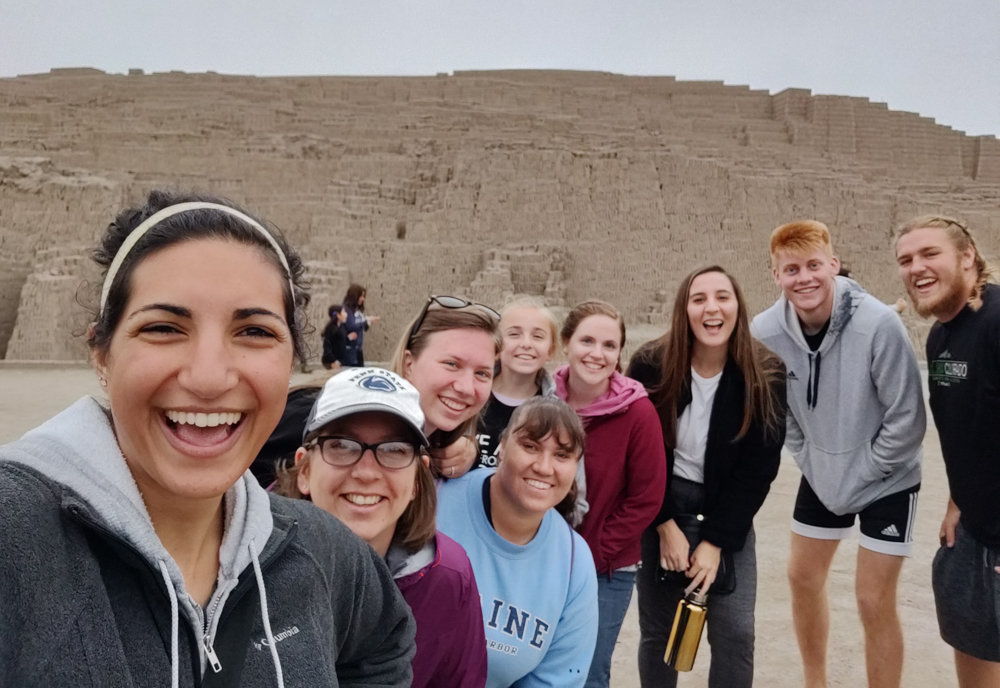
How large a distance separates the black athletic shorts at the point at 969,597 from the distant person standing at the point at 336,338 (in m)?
7.32

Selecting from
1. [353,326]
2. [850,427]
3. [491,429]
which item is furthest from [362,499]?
[353,326]

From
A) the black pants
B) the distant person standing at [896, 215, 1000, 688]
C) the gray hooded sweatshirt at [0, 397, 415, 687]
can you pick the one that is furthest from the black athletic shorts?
the gray hooded sweatshirt at [0, 397, 415, 687]

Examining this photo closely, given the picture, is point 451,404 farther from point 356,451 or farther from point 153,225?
point 153,225

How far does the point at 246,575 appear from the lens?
2.94ft

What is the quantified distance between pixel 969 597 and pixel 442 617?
2140mm

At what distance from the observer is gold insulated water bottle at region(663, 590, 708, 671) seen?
2430 mm

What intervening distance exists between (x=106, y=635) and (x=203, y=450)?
0.24 meters

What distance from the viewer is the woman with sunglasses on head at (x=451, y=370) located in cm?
202

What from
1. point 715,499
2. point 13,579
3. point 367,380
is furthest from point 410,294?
point 13,579

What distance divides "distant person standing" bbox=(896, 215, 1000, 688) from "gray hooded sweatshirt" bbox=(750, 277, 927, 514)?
4.8 inches

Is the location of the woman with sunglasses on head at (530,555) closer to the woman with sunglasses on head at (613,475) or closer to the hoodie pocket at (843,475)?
the woman with sunglasses on head at (613,475)

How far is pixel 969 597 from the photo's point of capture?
2.45 m

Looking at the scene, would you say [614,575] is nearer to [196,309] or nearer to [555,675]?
[555,675]

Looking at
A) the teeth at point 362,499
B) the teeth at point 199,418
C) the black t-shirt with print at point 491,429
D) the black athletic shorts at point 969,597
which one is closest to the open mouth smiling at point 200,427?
the teeth at point 199,418
